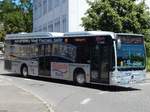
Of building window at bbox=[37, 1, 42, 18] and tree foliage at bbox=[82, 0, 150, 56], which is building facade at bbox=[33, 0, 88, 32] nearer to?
building window at bbox=[37, 1, 42, 18]

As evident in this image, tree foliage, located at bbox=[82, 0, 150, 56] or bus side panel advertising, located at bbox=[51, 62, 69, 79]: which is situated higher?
tree foliage, located at bbox=[82, 0, 150, 56]

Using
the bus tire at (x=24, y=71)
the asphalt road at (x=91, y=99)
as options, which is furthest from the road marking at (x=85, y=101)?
the bus tire at (x=24, y=71)

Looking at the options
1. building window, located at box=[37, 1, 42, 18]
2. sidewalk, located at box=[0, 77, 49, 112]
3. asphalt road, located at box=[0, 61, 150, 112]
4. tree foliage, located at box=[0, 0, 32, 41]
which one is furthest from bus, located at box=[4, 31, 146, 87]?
tree foliage, located at box=[0, 0, 32, 41]

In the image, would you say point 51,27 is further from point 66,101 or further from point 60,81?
point 66,101

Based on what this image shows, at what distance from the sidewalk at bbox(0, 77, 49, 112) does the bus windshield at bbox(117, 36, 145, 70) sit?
16.6 feet

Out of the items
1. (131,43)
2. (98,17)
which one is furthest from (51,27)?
(131,43)

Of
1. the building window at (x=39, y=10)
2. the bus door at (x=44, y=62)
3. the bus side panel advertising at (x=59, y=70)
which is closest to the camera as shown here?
the bus side panel advertising at (x=59, y=70)

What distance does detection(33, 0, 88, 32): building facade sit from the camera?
161 ft

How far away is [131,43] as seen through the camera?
24.2 metres

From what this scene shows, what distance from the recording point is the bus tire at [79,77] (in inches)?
1008

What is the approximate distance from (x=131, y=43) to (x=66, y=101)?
650cm

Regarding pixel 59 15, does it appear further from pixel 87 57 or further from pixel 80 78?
pixel 87 57

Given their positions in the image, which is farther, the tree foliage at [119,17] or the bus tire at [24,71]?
the tree foliage at [119,17]

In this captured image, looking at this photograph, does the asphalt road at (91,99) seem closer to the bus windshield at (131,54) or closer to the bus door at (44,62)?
the bus windshield at (131,54)
